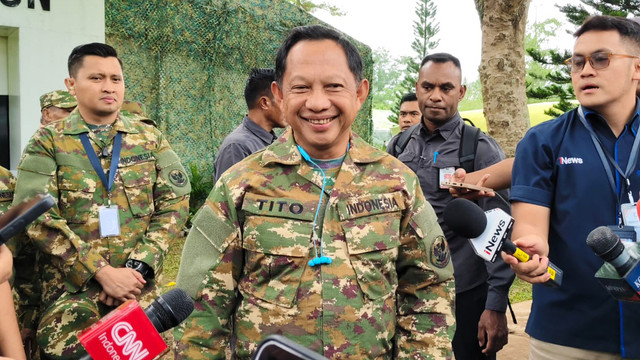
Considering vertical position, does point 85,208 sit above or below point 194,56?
below

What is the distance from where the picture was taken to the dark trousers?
3.23m

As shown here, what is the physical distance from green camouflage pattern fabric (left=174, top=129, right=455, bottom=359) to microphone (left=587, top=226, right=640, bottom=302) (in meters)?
0.48

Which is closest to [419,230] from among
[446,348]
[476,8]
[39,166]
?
[446,348]

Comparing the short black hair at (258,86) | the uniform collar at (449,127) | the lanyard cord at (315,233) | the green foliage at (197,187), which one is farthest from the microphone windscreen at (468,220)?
the green foliage at (197,187)

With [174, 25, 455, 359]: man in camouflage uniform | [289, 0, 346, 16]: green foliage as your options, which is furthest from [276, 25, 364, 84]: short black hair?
[289, 0, 346, 16]: green foliage

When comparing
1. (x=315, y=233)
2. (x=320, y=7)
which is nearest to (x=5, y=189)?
(x=315, y=233)

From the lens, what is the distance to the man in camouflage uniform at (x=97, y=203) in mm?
2988

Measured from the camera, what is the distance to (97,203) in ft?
10.4

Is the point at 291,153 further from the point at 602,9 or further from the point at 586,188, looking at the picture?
the point at 602,9

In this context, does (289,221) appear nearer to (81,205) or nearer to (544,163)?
(544,163)

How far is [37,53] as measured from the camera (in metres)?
6.36

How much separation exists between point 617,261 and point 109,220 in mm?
2507

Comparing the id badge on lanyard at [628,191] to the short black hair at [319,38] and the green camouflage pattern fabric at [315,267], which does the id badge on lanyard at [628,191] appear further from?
the short black hair at [319,38]

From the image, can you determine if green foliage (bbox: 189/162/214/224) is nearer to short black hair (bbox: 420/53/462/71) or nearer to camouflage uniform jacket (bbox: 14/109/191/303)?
camouflage uniform jacket (bbox: 14/109/191/303)
